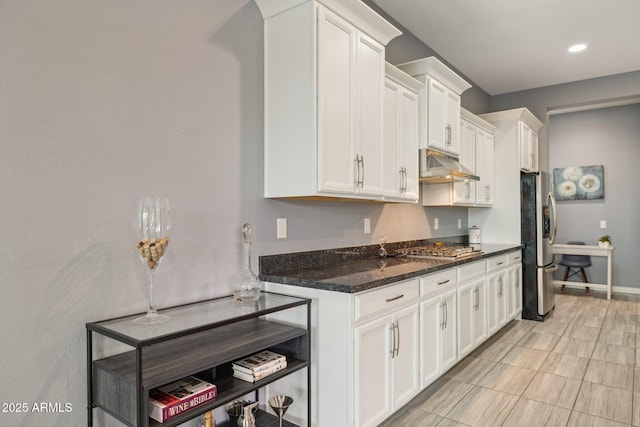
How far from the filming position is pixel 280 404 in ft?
6.42

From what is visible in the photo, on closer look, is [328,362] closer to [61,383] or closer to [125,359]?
[125,359]

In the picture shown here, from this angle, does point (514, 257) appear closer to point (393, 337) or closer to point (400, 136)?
point (400, 136)

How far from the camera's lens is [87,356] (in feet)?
4.95

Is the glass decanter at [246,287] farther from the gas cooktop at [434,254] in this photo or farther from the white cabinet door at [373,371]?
the gas cooktop at [434,254]

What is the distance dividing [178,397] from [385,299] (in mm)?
1152

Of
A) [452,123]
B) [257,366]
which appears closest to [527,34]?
[452,123]

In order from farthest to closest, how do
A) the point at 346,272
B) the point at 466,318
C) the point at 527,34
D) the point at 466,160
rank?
the point at 466,160
the point at 527,34
the point at 466,318
the point at 346,272

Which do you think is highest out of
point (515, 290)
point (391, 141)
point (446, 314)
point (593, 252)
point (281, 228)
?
point (391, 141)

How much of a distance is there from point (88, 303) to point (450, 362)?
7.86 feet

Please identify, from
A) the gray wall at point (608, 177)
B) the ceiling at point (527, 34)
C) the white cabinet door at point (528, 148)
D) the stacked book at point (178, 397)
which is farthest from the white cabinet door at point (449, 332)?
the gray wall at point (608, 177)

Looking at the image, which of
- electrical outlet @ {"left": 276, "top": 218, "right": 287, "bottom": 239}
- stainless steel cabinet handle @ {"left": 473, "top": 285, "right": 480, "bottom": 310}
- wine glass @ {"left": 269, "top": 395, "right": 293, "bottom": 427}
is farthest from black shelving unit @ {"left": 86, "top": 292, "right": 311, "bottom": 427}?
stainless steel cabinet handle @ {"left": 473, "top": 285, "right": 480, "bottom": 310}

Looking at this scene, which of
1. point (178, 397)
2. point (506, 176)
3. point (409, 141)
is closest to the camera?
point (178, 397)

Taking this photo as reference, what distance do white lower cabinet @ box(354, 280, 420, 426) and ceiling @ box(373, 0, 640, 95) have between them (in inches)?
92.8

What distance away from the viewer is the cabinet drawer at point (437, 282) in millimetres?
2521
